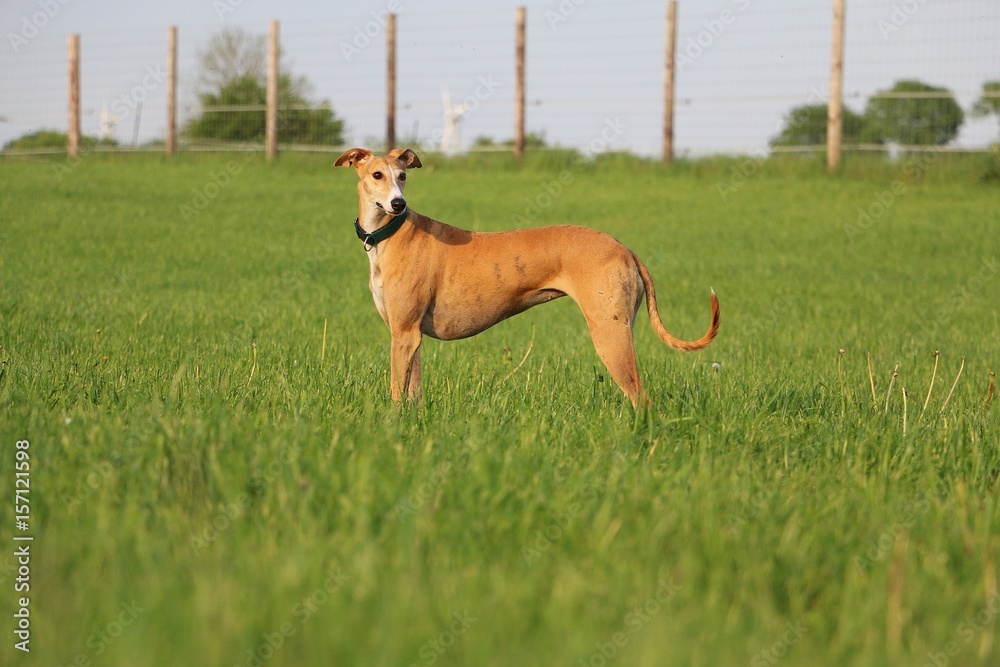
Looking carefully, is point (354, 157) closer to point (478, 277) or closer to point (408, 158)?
point (408, 158)

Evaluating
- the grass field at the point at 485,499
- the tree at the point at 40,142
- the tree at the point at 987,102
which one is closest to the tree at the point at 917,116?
the tree at the point at 987,102

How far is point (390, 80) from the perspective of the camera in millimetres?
21656

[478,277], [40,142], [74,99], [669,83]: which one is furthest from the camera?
[40,142]

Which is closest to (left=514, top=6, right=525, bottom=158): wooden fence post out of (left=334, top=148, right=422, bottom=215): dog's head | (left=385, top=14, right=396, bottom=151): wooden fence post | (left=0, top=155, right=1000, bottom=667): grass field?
(left=385, top=14, right=396, bottom=151): wooden fence post

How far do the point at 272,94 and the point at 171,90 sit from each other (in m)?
2.78

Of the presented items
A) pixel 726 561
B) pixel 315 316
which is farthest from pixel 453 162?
pixel 726 561

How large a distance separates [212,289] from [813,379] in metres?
6.86

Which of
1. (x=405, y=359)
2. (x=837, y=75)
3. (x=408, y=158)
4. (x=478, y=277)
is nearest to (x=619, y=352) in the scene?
(x=478, y=277)

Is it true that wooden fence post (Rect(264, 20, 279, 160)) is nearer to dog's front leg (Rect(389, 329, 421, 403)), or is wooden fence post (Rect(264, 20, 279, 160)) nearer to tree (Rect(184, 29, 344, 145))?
tree (Rect(184, 29, 344, 145))

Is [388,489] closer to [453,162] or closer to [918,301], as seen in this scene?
[918,301]

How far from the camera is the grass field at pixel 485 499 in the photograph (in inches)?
92.4

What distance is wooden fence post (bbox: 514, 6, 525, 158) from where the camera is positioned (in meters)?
20.9

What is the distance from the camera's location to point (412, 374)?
5.71 m

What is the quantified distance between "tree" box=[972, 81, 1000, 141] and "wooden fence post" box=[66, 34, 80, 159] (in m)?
19.8
